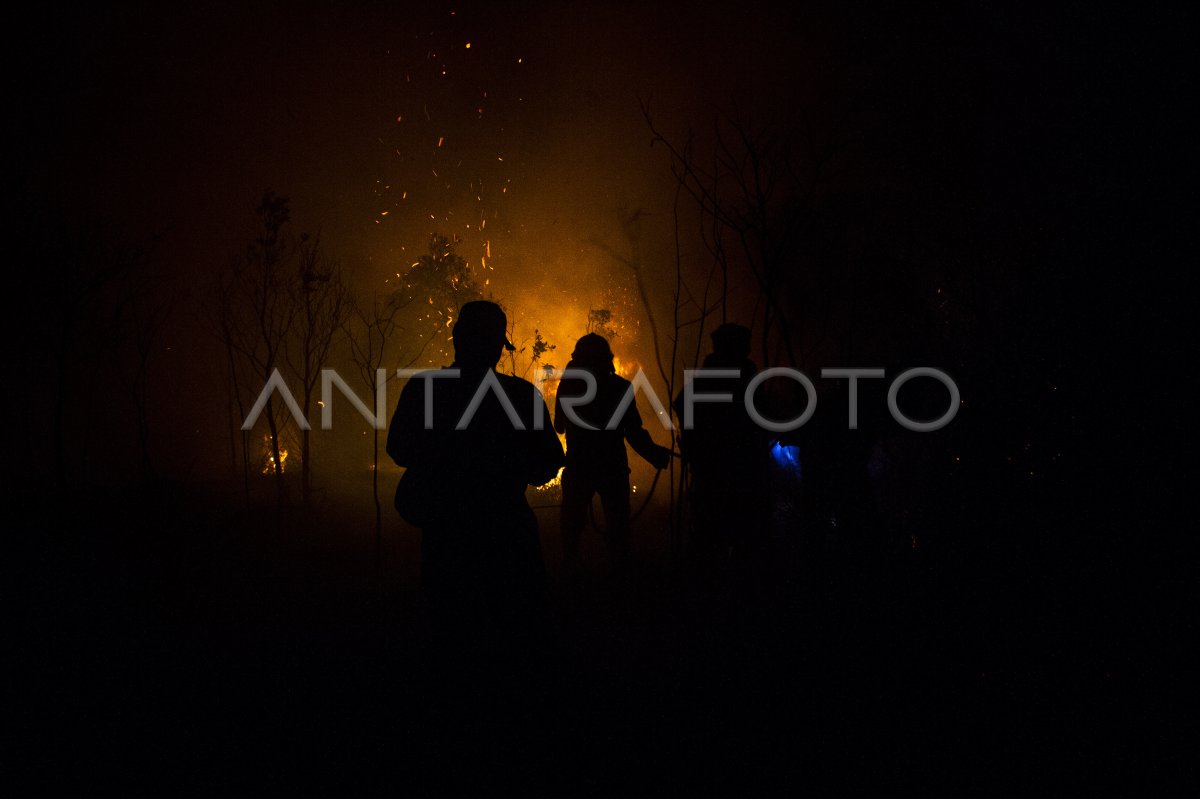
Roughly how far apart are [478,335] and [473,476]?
1.59 feet

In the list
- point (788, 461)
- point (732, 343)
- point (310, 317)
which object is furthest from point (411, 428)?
point (788, 461)

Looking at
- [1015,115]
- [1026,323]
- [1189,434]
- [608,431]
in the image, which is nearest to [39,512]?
[608,431]

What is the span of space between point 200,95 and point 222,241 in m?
3.08

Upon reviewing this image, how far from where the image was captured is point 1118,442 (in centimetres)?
343

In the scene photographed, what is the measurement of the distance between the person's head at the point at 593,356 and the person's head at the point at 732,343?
89cm

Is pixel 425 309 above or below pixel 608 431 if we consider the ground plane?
above

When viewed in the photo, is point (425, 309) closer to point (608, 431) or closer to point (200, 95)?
point (200, 95)

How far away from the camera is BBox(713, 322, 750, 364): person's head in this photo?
501 centimetres

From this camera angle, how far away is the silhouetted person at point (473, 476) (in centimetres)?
241

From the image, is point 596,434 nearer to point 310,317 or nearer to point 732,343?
point 732,343

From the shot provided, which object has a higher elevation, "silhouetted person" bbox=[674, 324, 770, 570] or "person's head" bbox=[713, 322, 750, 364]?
"person's head" bbox=[713, 322, 750, 364]

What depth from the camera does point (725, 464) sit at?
204 inches

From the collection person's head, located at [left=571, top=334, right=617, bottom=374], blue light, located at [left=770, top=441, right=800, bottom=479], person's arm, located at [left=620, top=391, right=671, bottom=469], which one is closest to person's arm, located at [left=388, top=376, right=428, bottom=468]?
person's arm, located at [left=620, top=391, right=671, bottom=469]

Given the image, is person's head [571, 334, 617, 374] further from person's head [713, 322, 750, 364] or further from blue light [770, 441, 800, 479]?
blue light [770, 441, 800, 479]
